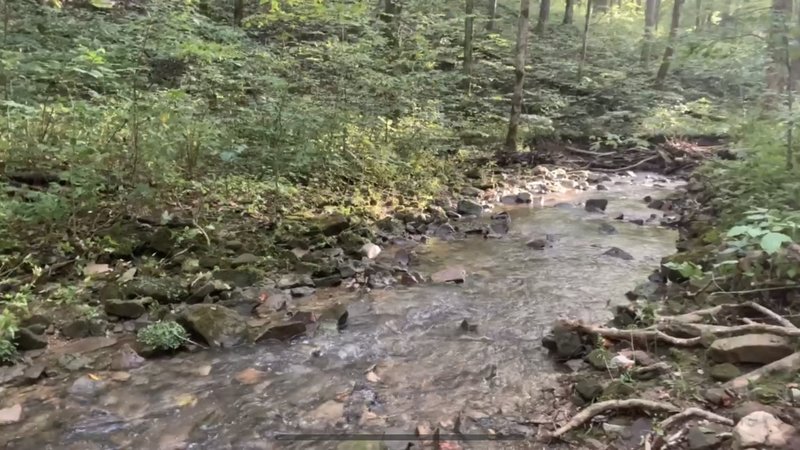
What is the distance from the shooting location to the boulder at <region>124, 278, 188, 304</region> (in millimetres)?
6250

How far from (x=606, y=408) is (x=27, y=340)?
15.5 ft

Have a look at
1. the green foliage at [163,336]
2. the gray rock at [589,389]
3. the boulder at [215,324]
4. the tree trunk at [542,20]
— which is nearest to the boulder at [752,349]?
the gray rock at [589,389]

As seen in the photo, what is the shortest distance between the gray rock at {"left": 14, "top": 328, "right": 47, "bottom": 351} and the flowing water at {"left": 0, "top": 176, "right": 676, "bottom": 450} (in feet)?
1.74

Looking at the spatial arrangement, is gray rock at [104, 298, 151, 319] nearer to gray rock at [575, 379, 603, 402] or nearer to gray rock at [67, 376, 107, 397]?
gray rock at [67, 376, 107, 397]

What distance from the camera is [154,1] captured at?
441 inches

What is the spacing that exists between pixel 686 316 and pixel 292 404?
3.42 m

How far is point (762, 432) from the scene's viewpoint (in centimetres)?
321

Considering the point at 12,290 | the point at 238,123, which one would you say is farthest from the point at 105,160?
the point at 238,123

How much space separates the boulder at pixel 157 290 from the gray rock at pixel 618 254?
5.91 metres

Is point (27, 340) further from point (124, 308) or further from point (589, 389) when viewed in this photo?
point (589, 389)

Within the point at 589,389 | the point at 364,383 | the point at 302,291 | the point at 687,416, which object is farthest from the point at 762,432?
the point at 302,291

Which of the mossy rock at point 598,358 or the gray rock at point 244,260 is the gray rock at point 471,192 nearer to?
the gray rock at point 244,260

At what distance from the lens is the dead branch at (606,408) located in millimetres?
3936

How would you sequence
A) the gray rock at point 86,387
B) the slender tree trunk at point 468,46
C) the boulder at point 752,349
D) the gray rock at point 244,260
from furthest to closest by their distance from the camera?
the slender tree trunk at point 468,46 → the gray rock at point 244,260 → the gray rock at point 86,387 → the boulder at point 752,349
